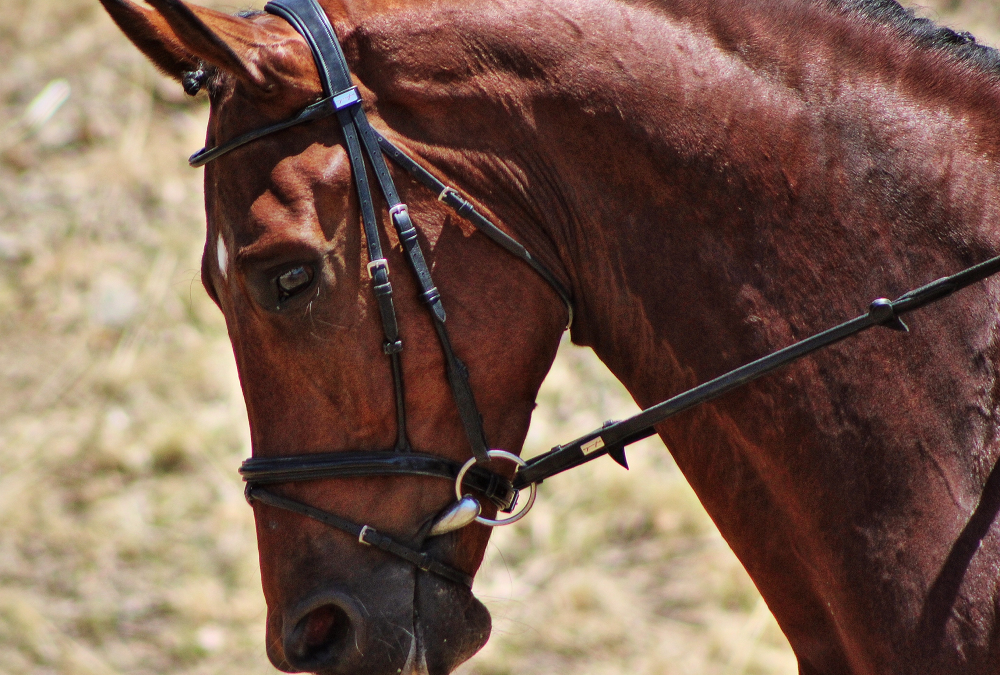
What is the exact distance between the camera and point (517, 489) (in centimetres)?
199

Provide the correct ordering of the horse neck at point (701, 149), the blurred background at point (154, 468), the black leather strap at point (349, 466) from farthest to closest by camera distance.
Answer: the blurred background at point (154, 468) → the black leather strap at point (349, 466) → the horse neck at point (701, 149)

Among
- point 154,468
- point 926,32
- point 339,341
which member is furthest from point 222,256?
point 154,468

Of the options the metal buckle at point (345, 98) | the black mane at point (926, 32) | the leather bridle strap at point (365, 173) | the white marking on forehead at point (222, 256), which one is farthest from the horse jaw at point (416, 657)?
the black mane at point (926, 32)

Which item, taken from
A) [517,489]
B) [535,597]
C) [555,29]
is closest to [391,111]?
[555,29]

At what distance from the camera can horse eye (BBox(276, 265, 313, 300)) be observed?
5.84 feet

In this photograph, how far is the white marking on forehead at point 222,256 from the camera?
6.09 ft

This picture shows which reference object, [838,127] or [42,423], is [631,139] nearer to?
[838,127]

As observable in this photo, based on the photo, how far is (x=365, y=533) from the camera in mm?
1876

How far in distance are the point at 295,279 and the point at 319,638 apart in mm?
798

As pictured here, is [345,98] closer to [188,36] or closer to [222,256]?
[188,36]

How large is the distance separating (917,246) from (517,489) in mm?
971

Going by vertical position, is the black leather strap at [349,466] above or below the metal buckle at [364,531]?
above

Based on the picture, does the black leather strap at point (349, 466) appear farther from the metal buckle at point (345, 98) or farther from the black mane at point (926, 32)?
the black mane at point (926, 32)

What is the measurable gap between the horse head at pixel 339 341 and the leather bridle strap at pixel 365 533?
17 mm
